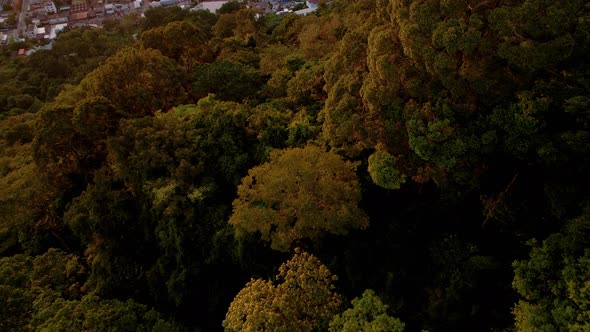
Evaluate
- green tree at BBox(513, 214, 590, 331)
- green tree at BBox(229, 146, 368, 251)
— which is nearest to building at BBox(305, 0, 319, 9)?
green tree at BBox(229, 146, 368, 251)

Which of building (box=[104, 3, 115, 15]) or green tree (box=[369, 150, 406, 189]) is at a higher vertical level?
green tree (box=[369, 150, 406, 189])

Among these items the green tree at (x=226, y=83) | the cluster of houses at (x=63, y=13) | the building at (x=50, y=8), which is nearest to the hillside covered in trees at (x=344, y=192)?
the green tree at (x=226, y=83)

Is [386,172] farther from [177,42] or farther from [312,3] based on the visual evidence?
[312,3]

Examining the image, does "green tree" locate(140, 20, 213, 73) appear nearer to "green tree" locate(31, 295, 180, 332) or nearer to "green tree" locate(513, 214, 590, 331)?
"green tree" locate(31, 295, 180, 332)

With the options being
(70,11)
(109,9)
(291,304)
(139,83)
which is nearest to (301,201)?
(291,304)

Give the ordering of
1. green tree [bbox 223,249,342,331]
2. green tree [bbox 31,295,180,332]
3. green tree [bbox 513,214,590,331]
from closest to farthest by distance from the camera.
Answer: green tree [bbox 513,214,590,331], green tree [bbox 223,249,342,331], green tree [bbox 31,295,180,332]

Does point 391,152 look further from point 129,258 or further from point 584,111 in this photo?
point 129,258

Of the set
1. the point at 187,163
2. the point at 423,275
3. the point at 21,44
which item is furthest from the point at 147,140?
the point at 21,44
